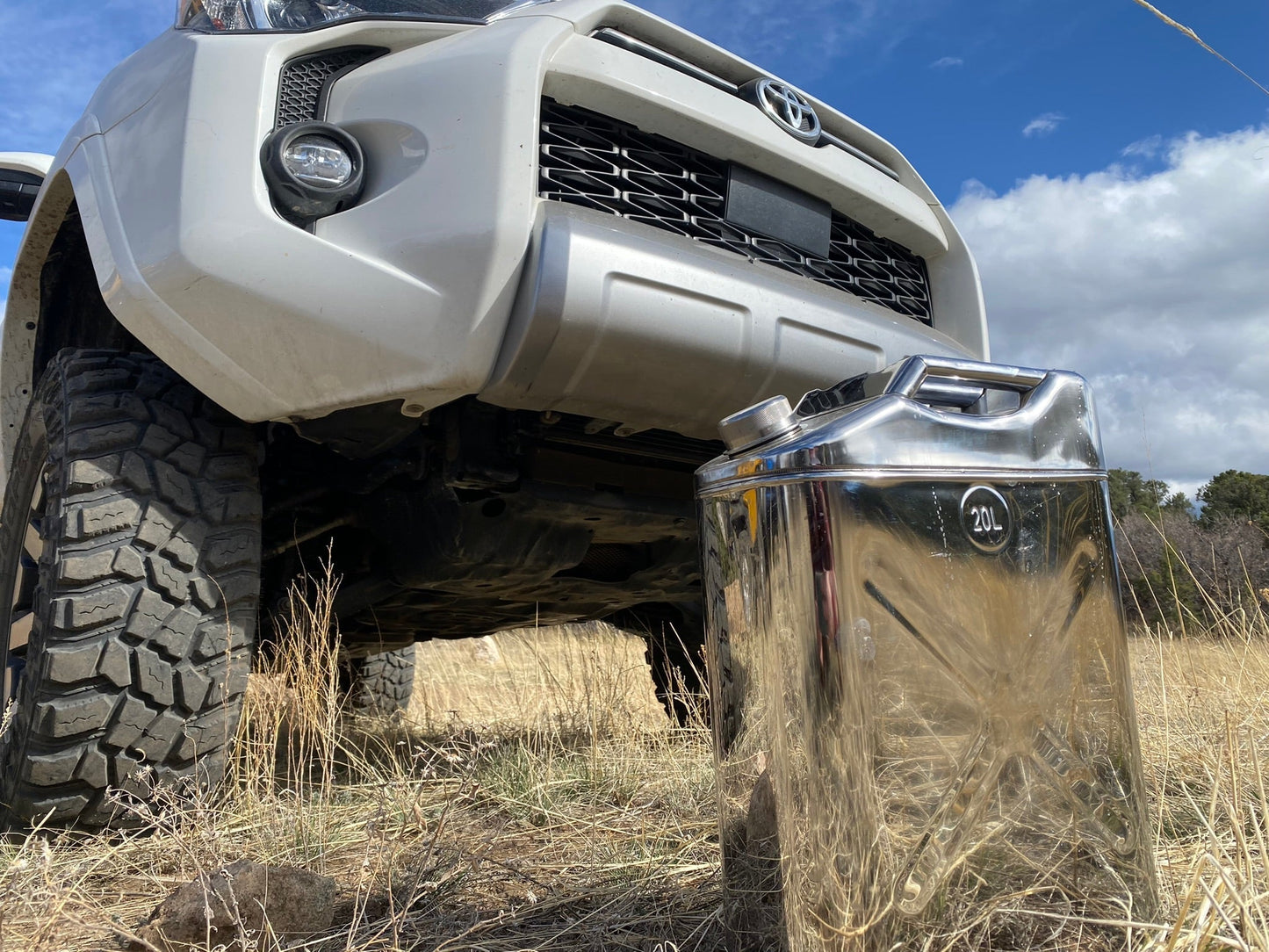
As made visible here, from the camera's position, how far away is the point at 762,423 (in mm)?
885

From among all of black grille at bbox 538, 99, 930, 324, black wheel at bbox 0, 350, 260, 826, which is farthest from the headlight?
black wheel at bbox 0, 350, 260, 826

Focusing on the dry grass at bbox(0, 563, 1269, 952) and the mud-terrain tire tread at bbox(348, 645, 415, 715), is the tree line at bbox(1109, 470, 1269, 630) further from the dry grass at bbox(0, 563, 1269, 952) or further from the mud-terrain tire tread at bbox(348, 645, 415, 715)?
the mud-terrain tire tread at bbox(348, 645, 415, 715)

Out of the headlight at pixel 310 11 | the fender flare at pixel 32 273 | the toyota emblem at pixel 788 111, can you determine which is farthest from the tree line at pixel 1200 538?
the fender flare at pixel 32 273

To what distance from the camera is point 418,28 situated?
164 cm

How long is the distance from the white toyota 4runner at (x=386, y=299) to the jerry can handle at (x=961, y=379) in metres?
0.61

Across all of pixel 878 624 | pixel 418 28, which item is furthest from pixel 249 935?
pixel 418 28

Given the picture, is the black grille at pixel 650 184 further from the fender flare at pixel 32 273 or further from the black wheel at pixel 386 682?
the black wheel at pixel 386 682

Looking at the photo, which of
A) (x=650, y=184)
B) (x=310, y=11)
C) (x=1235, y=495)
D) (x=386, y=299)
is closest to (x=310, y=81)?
(x=310, y=11)

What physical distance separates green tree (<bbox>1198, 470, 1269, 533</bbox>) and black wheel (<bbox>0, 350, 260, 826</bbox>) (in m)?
10.7

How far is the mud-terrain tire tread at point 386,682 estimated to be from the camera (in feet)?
13.5

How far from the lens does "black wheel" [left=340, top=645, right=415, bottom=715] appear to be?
13.5 ft

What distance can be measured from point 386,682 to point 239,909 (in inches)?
131

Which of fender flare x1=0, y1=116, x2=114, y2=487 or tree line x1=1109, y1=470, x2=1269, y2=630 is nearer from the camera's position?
fender flare x1=0, y1=116, x2=114, y2=487

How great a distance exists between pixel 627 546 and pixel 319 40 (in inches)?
58.8
